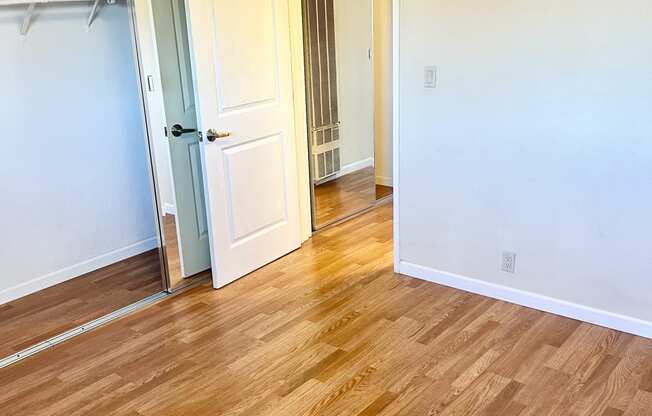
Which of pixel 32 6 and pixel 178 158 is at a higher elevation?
pixel 32 6

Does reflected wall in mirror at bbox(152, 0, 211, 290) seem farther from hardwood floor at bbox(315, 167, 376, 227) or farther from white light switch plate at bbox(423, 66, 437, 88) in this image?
white light switch plate at bbox(423, 66, 437, 88)

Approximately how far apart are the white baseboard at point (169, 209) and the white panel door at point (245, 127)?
224mm

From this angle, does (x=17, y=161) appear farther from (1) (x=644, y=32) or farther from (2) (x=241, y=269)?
(1) (x=644, y=32)

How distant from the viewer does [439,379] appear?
265 cm

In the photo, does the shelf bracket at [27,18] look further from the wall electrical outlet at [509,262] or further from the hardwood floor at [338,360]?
A: the wall electrical outlet at [509,262]

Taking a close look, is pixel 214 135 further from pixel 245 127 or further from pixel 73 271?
pixel 73 271

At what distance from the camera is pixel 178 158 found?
11.5 feet

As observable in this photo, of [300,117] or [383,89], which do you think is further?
[383,89]

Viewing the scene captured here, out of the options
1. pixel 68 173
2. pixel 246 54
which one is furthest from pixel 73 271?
pixel 246 54

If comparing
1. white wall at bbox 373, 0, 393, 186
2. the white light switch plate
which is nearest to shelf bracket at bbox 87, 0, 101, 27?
the white light switch plate

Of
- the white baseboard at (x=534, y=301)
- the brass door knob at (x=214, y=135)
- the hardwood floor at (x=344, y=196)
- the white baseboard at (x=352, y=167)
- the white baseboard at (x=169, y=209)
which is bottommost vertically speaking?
the white baseboard at (x=534, y=301)

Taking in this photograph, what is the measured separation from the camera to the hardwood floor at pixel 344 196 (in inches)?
179

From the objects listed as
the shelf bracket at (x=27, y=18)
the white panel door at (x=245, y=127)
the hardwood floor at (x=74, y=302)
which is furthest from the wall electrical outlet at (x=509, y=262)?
the shelf bracket at (x=27, y=18)

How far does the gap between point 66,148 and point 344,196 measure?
194 cm
